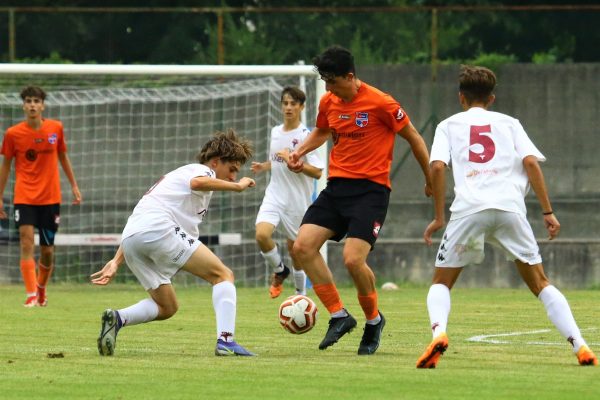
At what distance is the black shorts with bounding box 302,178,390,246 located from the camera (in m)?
9.89

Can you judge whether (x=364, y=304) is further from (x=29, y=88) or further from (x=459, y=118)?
(x=29, y=88)

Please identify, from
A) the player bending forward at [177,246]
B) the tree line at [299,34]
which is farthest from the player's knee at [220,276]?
the tree line at [299,34]

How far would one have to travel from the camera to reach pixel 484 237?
28.9 feet

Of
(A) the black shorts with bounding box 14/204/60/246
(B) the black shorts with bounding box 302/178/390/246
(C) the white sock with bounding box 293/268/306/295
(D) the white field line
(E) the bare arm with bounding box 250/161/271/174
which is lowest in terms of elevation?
(C) the white sock with bounding box 293/268/306/295

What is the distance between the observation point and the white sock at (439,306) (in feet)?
28.6

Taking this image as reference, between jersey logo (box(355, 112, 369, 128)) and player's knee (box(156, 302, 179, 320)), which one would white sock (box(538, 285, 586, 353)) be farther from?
player's knee (box(156, 302, 179, 320))

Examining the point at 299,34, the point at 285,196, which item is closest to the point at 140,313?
the point at 285,196

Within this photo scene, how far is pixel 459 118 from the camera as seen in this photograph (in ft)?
29.2

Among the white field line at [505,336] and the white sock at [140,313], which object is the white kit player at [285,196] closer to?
the white field line at [505,336]

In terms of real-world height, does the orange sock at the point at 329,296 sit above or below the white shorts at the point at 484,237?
below

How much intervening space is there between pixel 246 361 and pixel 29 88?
7.27 meters

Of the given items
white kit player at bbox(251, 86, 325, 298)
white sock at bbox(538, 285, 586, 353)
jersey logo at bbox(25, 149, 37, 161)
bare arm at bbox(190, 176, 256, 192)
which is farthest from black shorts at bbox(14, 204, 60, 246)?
white sock at bbox(538, 285, 586, 353)

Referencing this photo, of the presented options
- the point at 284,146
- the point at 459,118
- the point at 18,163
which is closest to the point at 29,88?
the point at 18,163

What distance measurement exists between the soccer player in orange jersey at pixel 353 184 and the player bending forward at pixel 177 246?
678mm
